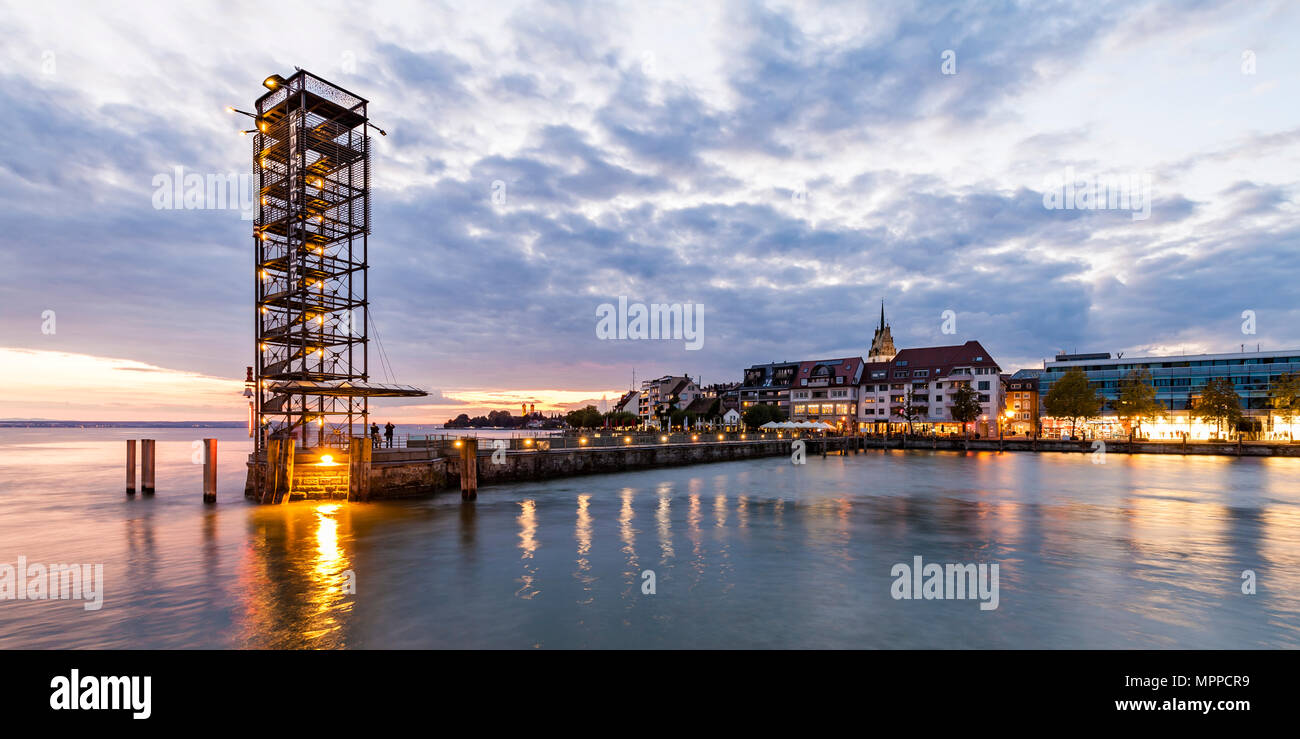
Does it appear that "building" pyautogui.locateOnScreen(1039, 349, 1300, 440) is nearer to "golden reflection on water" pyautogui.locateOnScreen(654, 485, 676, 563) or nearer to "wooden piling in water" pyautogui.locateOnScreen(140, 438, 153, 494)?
"golden reflection on water" pyautogui.locateOnScreen(654, 485, 676, 563)

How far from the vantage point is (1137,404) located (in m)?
86.2

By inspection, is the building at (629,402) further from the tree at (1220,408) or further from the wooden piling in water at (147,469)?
the wooden piling in water at (147,469)

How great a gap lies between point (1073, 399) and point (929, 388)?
21.1 metres

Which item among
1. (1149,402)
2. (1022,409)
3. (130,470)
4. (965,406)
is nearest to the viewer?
(130,470)

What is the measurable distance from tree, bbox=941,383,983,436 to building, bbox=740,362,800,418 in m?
31.6

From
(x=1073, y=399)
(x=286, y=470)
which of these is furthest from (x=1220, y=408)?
(x=286, y=470)

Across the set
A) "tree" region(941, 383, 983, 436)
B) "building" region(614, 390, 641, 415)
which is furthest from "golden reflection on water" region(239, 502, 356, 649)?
"building" region(614, 390, 641, 415)

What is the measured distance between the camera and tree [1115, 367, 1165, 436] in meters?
86.3

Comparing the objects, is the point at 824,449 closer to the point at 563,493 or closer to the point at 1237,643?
the point at 563,493

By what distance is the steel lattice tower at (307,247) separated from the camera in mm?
29906

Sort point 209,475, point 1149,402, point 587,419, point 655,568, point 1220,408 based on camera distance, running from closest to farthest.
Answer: point 655,568
point 209,475
point 1220,408
point 1149,402
point 587,419

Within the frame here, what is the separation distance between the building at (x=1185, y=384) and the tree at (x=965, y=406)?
15.4m

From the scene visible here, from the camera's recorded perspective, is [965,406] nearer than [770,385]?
Yes

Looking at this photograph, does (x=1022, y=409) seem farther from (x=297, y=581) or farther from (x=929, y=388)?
(x=297, y=581)
